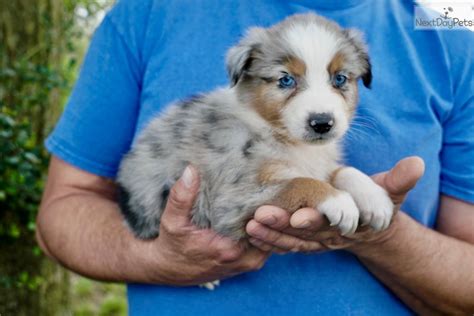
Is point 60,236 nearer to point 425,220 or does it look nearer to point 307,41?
point 307,41

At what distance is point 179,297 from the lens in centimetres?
300

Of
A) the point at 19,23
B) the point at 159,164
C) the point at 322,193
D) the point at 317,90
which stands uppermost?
the point at 317,90

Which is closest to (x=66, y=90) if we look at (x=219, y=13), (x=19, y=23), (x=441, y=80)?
(x=19, y=23)

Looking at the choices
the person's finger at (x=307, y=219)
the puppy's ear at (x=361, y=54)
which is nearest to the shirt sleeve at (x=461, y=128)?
the puppy's ear at (x=361, y=54)

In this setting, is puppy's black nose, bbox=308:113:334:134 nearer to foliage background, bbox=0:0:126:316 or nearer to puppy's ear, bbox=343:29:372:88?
puppy's ear, bbox=343:29:372:88

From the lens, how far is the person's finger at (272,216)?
2352 mm

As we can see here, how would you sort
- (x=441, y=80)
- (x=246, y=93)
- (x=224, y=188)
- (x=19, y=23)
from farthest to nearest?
(x=19, y=23)
(x=441, y=80)
(x=246, y=93)
(x=224, y=188)

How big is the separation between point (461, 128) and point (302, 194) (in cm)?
112

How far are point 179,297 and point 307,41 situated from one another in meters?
1.27

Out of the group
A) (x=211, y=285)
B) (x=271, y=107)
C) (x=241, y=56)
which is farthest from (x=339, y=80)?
(x=211, y=285)

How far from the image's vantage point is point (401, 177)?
2469 millimetres

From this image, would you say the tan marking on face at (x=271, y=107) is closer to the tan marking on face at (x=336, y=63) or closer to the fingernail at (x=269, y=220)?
the tan marking on face at (x=336, y=63)

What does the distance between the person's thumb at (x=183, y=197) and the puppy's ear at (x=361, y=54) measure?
86 cm

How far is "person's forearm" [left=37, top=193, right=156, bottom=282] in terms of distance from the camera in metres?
3.04
